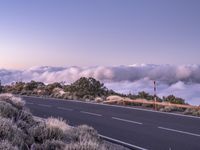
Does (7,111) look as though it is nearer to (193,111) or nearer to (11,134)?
(11,134)

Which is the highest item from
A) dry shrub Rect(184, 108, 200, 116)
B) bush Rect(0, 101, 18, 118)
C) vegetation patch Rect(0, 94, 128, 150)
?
dry shrub Rect(184, 108, 200, 116)

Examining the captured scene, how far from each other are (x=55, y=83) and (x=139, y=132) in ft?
104

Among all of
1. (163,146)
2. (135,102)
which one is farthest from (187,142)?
(135,102)

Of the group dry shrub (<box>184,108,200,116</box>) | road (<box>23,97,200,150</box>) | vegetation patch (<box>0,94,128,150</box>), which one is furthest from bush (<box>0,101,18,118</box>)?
dry shrub (<box>184,108,200,116</box>)

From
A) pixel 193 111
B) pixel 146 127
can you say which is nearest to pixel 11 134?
pixel 146 127

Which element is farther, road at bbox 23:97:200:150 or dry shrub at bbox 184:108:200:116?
dry shrub at bbox 184:108:200:116

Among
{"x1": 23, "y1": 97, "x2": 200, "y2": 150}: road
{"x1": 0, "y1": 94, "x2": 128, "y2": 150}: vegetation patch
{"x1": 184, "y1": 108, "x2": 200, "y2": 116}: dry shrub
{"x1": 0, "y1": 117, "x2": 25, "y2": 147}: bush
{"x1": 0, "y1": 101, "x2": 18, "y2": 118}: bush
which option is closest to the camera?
{"x1": 0, "y1": 94, "x2": 128, "y2": 150}: vegetation patch

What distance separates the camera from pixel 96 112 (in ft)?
75.4

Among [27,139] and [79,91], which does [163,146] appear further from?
[79,91]

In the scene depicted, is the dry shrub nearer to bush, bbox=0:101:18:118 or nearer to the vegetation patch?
the vegetation patch

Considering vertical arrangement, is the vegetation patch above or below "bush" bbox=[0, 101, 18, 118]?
below

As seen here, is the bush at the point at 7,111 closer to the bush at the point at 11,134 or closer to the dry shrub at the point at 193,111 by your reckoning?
the bush at the point at 11,134

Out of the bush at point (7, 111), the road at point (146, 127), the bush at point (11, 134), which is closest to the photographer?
A: the bush at point (11, 134)

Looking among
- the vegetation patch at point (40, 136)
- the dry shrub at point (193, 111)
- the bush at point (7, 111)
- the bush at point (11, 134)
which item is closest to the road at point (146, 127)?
the dry shrub at point (193, 111)
